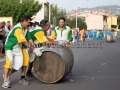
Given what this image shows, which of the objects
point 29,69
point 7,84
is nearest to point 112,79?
point 29,69

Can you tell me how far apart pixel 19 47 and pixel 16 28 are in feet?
1.66

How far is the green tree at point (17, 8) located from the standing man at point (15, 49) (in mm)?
35446

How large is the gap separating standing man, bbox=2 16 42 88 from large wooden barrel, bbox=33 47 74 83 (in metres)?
0.27

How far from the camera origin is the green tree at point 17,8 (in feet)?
146

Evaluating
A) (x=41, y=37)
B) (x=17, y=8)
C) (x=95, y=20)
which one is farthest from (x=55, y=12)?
(x=41, y=37)

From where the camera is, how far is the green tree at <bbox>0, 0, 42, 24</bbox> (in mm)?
44491

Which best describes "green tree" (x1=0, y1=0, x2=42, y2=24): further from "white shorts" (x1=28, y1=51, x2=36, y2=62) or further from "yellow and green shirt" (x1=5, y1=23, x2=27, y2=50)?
"yellow and green shirt" (x1=5, y1=23, x2=27, y2=50)

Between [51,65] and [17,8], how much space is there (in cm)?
3637

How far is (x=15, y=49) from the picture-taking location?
899 centimetres

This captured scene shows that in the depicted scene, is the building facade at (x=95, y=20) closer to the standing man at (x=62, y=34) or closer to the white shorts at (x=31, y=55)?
the standing man at (x=62, y=34)

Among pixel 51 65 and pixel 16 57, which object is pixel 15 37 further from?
pixel 51 65

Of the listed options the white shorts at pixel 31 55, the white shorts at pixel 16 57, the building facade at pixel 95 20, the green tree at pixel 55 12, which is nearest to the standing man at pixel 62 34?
the white shorts at pixel 31 55

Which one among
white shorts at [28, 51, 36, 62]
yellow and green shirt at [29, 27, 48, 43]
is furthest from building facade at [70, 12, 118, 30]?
yellow and green shirt at [29, 27, 48, 43]

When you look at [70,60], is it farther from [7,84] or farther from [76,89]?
[7,84]
